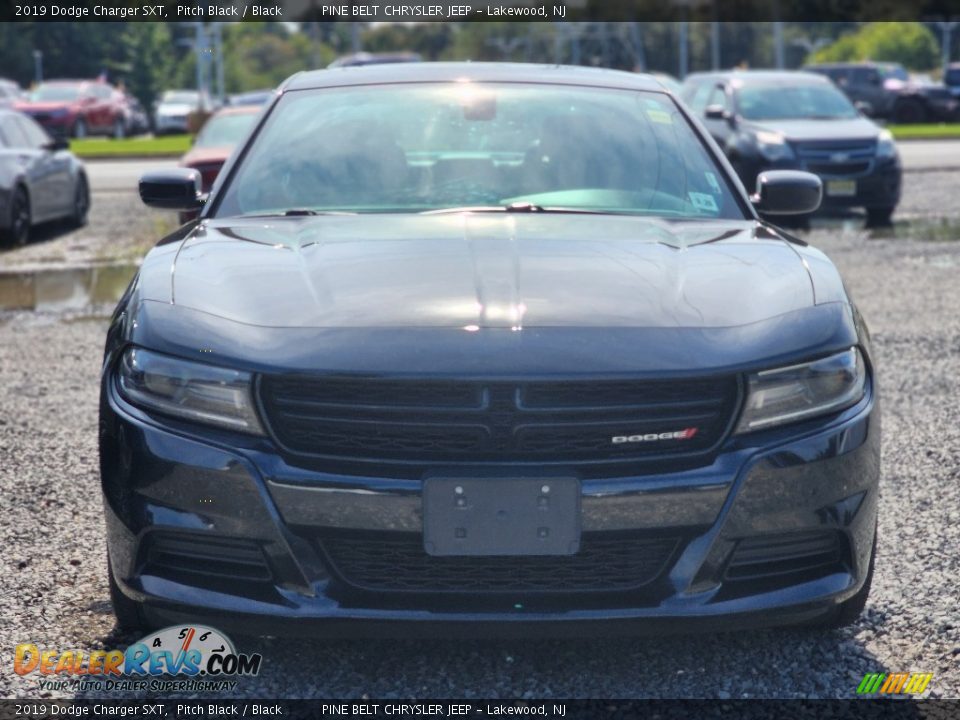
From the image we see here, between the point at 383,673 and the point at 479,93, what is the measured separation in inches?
82.8

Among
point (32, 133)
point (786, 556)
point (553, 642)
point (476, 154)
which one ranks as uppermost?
point (476, 154)

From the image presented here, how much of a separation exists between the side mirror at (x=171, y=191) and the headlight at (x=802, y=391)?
218 cm

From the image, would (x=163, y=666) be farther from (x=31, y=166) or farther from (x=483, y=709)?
(x=31, y=166)

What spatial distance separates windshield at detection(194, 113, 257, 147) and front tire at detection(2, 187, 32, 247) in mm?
1709

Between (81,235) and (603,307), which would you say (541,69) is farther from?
(81,235)

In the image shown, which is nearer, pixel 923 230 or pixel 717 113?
pixel 923 230

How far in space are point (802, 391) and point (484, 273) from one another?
30.6 inches

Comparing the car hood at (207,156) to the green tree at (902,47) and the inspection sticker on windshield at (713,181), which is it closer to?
the inspection sticker on windshield at (713,181)

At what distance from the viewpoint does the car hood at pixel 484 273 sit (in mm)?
3119

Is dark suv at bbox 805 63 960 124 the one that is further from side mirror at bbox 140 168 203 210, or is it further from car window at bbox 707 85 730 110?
side mirror at bbox 140 168 203 210

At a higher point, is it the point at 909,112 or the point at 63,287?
the point at 63,287

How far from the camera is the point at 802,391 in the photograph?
10.1ft

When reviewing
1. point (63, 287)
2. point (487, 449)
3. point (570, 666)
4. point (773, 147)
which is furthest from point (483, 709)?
point (773, 147)

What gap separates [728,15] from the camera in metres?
89.6
